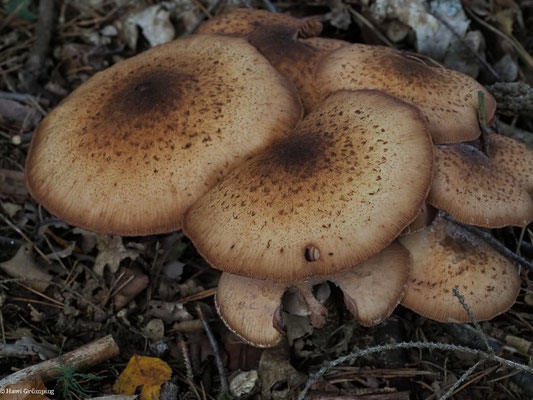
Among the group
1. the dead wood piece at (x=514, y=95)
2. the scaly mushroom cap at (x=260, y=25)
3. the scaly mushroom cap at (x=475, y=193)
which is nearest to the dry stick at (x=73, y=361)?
the scaly mushroom cap at (x=475, y=193)

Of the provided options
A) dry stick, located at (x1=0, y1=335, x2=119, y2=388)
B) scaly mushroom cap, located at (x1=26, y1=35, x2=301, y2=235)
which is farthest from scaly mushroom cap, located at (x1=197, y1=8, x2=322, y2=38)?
dry stick, located at (x1=0, y1=335, x2=119, y2=388)

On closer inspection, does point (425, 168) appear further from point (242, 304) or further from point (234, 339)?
point (234, 339)

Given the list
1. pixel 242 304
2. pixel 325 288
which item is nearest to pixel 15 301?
pixel 242 304

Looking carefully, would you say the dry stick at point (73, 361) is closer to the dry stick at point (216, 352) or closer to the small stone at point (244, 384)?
the dry stick at point (216, 352)

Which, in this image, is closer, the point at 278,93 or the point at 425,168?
the point at 425,168

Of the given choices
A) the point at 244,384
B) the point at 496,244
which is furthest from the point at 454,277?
the point at 244,384

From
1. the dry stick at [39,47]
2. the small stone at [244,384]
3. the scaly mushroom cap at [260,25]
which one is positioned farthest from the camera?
the dry stick at [39,47]

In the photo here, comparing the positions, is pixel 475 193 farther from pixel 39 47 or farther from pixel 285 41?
pixel 39 47
